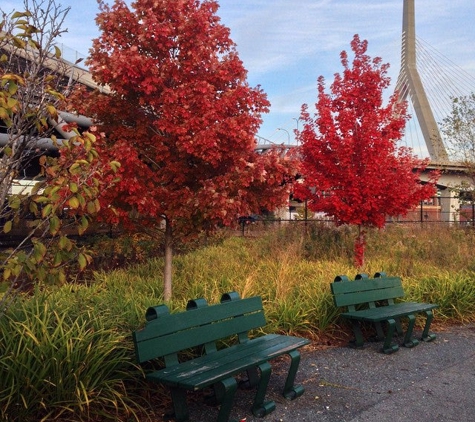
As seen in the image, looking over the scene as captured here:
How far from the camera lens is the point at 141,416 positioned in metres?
3.88

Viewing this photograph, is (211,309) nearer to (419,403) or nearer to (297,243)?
(419,403)

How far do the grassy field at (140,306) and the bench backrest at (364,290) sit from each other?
41 cm

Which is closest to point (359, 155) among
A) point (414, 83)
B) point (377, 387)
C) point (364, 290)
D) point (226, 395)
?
point (364, 290)

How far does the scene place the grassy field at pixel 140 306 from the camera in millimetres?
3576

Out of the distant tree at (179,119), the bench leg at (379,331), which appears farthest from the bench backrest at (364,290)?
the distant tree at (179,119)

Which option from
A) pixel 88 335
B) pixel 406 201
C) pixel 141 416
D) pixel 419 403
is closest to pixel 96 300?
pixel 88 335

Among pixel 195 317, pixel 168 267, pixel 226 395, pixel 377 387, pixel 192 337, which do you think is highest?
pixel 168 267

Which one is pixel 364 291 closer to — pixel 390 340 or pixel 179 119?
pixel 390 340

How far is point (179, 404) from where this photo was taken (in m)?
3.64

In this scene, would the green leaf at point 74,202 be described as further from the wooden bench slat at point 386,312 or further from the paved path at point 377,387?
the wooden bench slat at point 386,312

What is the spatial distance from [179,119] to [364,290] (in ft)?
9.41

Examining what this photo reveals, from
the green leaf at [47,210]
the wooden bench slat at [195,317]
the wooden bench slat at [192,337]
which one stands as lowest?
the wooden bench slat at [192,337]

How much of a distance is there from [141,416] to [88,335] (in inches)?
27.1

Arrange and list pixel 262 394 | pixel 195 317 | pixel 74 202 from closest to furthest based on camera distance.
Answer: pixel 74 202
pixel 262 394
pixel 195 317
